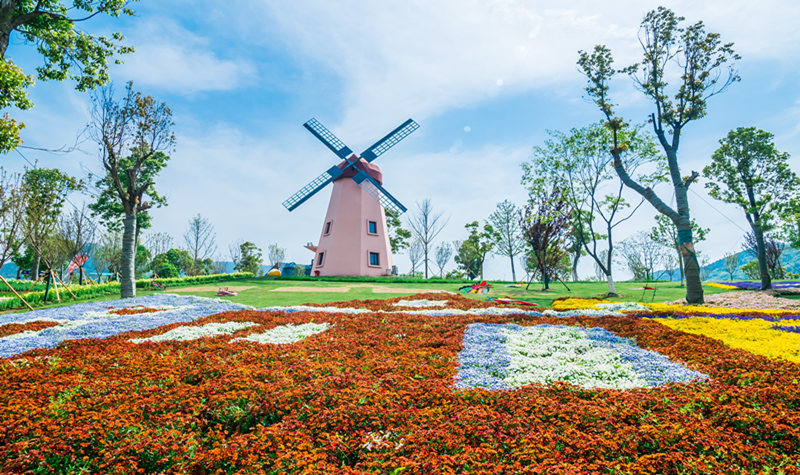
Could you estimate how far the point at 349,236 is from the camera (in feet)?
107

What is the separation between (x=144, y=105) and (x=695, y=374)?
23.0 m

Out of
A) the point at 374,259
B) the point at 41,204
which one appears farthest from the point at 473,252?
the point at 41,204

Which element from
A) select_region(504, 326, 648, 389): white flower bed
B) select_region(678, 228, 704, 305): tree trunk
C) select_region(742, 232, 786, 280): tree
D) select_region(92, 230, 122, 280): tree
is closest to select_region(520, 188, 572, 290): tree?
select_region(678, 228, 704, 305): tree trunk

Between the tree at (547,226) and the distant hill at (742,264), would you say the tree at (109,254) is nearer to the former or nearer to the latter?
the tree at (547,226)

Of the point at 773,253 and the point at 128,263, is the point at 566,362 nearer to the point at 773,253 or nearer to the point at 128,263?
the point at 128,263

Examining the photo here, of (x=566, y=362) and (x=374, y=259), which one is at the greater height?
(x=374, y=259)

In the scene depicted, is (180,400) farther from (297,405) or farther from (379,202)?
(379,202)

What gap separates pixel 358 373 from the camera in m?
5.06

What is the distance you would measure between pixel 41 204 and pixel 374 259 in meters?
23.1

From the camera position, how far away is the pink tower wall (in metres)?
32.1

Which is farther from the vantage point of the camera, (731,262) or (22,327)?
(731,262)

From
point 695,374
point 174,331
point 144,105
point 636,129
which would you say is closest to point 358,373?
point 695,374

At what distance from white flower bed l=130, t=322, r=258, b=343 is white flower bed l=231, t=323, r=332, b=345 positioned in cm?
86

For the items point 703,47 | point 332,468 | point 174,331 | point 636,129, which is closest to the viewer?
point 332,468
